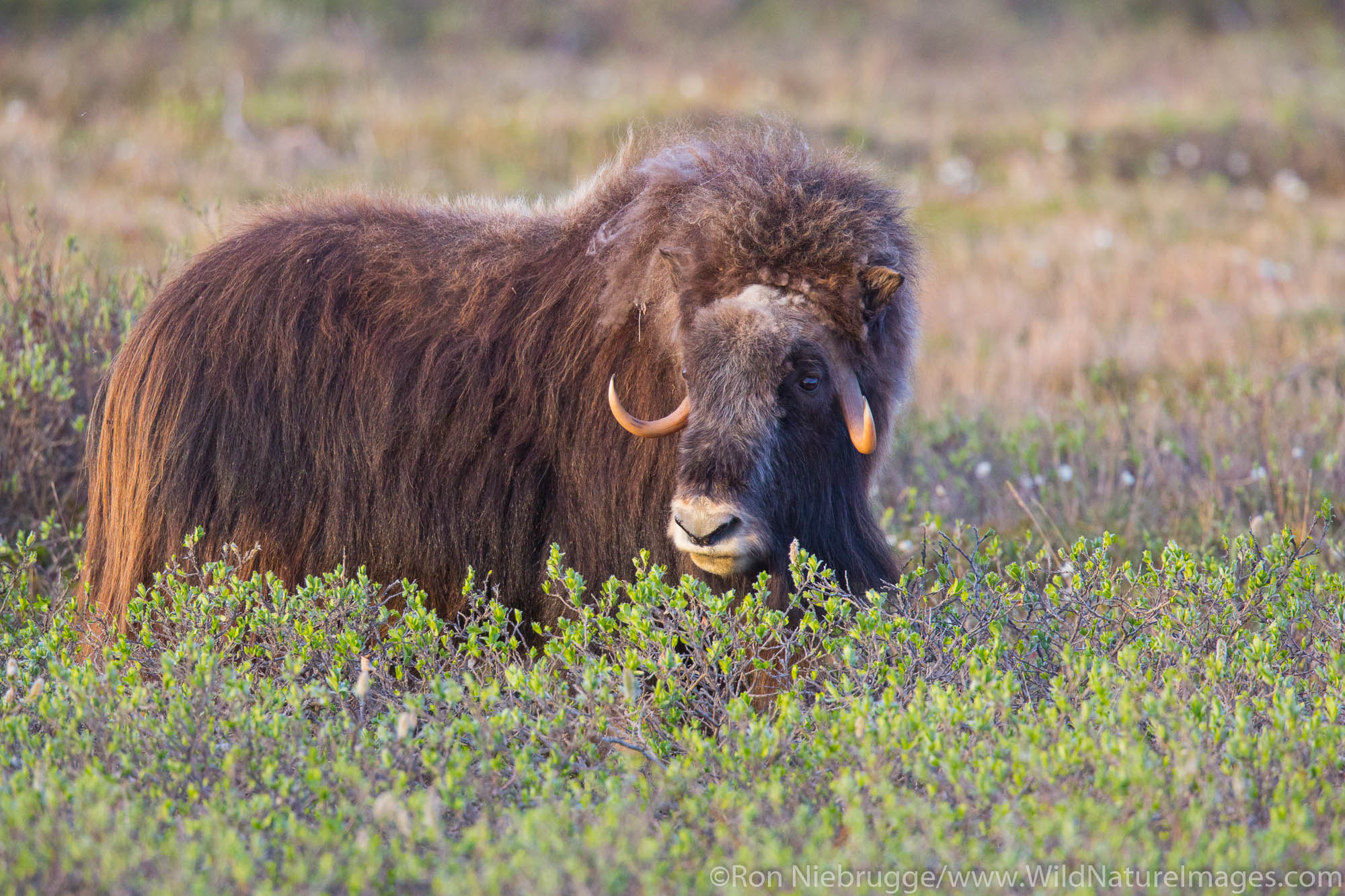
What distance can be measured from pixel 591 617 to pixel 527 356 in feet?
2.22

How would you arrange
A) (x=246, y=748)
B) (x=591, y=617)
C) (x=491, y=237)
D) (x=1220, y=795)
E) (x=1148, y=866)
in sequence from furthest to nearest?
(x=491, y=237), (x=591, y=617), (x=246, y=748), (x=1220, y=795), (x=1148, y=866)

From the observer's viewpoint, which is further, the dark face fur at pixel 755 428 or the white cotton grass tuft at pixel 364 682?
the dark face fur at pixel 755 428

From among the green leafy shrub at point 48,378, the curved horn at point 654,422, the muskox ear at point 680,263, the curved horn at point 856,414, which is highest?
the muskox ear at point 680,263

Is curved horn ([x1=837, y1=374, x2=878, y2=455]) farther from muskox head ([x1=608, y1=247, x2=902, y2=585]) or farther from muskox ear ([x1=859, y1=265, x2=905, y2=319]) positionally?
muskox ear ([x1=859, y1=265, x2=905, y2=319])

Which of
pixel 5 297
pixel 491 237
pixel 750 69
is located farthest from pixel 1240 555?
pixel 750 69

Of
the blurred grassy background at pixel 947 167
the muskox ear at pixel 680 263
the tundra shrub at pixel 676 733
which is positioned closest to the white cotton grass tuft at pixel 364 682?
the tundra shrub at pixel 676 733

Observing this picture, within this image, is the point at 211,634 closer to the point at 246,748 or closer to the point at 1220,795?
the point at 246,748

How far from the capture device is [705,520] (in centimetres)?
263

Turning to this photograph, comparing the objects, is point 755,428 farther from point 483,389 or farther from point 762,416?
point 483,389

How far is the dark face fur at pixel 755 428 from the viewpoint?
2.68 m

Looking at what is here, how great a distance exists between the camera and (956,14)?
19.3 metres

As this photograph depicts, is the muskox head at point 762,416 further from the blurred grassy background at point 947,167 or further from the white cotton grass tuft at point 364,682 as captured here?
the blurred grassy background at point 947,167

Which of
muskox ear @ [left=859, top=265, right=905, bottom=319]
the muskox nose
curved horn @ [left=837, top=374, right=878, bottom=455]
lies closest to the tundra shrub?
the muskox nose

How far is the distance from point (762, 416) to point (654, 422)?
0.27 metres
